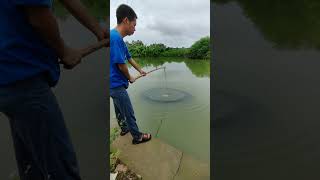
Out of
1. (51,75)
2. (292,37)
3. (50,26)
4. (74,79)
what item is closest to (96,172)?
(74,79)

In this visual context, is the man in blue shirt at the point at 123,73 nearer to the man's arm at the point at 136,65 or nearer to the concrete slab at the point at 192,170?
the man's arm at the point at 136,65

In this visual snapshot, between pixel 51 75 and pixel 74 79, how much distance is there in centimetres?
160

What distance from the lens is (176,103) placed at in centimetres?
190

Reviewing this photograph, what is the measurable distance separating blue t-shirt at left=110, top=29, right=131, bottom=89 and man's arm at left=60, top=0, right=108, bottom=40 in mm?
365

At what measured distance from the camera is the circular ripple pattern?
1.76m

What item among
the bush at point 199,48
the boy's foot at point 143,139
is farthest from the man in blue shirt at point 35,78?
the bush at point 199,48

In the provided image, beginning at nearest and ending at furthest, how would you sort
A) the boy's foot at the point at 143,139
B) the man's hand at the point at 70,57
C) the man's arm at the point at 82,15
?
the man's hand at the point at 70,57
the man's arm at the point at 82,15
the boy's foot at the point at 143,139

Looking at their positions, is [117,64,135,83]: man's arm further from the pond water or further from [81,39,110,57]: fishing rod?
[81,39,110,57]: fishing rod

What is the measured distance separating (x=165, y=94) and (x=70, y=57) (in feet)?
3.22

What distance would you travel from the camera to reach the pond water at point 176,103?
1.75 m

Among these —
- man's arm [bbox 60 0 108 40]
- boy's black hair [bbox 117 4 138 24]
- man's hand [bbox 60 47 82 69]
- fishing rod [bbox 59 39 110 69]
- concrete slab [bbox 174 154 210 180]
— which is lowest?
concrete slab [bbox 174 154 210 180]

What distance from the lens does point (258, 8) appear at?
4.11 meters

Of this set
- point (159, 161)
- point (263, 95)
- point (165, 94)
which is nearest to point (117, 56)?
point (165, 94)

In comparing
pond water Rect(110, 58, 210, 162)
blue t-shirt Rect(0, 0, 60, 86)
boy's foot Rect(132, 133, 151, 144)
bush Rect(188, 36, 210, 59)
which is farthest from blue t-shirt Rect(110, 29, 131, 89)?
blue t-shirt Rect(0, 0, 60, 86)
